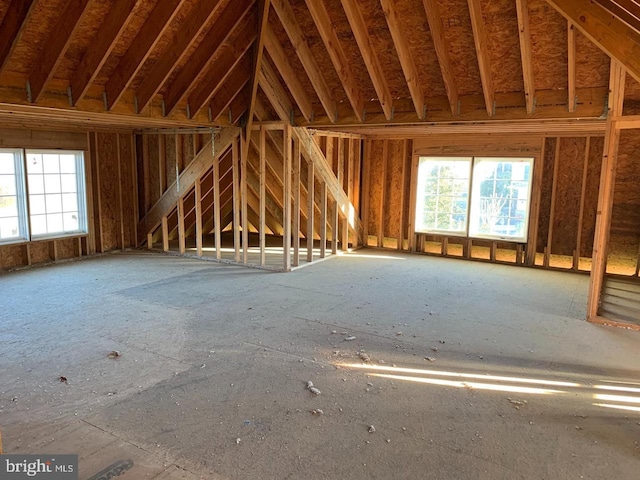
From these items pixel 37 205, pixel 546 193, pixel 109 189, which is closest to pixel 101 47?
pixel 37 205

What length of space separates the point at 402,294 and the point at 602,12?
141 inches

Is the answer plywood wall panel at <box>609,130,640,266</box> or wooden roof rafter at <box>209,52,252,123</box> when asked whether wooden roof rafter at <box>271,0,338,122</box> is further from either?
plywood wall panel at <box>609,130,640,266</box>

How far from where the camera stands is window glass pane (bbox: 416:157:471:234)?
8.46 metres

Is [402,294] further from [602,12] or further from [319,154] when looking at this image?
[602,12]

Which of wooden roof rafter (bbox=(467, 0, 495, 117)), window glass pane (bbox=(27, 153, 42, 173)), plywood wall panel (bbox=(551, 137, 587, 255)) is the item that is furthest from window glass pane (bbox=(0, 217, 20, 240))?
plywood wall panel (bbox=(551, 137, 587, 255))

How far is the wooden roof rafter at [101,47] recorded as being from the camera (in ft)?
14.7

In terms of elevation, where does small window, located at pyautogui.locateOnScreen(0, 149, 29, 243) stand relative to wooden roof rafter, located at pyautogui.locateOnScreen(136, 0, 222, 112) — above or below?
below

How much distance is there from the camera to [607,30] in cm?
377

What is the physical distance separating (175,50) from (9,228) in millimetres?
3920

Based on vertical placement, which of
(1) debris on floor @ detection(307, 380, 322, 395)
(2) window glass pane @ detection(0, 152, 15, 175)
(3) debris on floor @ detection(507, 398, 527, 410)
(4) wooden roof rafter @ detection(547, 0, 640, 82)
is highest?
(4) wooden roof rafter @ detection(547, 0, 640, 82)

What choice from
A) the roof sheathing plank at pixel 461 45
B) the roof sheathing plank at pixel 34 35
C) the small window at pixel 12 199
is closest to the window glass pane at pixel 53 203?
the small window at pixel 12 199

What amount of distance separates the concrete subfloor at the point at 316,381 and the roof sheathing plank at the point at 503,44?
2.64 metres

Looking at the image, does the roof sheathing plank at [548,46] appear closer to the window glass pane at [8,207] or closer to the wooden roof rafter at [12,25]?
the wooden roof rafter at [12,25]

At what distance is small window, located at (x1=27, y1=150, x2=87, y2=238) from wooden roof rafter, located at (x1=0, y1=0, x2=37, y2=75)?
3.27 m
